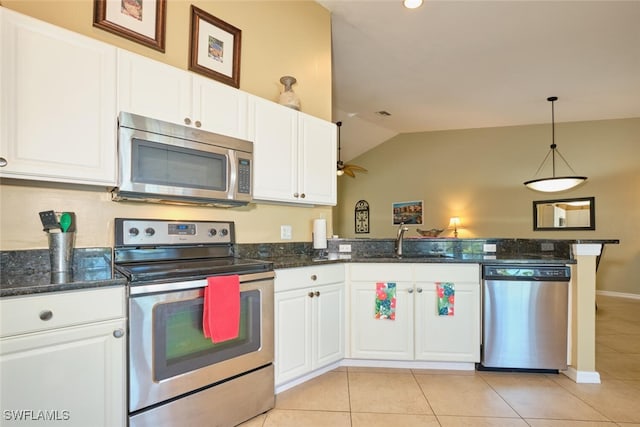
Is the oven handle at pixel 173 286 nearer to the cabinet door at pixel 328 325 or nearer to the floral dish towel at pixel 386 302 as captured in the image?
the cabinet door at pixel 328 325

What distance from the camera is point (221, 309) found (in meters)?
1.67

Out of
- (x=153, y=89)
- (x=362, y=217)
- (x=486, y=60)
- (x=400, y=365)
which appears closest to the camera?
(x=153, y=89)

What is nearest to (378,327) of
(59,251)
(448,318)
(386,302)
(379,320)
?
(379,320)

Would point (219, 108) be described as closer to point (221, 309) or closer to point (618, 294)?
point (221, 309)

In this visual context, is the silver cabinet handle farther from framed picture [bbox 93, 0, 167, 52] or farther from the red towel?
framed picture [bbox 93, 0, 167, 52]

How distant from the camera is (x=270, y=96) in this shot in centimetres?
263

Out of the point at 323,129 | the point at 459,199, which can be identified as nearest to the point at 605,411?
the point at 323,129

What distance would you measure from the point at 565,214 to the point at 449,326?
15.7 ft

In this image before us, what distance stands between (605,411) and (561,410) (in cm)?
26

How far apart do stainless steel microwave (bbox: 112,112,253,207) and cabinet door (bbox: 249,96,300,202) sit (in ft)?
0.38

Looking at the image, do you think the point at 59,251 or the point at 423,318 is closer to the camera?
the point at 59,251

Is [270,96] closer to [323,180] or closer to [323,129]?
[323,129]

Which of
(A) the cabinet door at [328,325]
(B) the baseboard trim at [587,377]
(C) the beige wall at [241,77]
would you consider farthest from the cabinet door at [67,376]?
(B) the baseboard trim at [587,377]

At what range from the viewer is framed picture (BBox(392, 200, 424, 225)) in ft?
22.5
